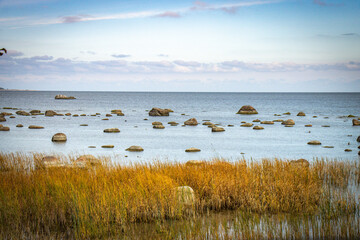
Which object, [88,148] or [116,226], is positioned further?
[88,148]

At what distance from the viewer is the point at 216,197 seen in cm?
1223

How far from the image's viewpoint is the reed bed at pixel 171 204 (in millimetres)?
9992

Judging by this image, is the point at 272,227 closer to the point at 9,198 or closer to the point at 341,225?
the point at 341,225

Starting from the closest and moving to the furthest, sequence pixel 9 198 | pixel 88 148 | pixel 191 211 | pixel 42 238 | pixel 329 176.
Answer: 1. pixel 42 238
2. pixel 9 198
3. pixel 191 211
4. pixel 329 176
5. pixel 88 148

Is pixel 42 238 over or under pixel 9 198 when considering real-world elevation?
under

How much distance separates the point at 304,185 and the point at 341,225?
286 cm

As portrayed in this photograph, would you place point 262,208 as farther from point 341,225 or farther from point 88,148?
point 88,148

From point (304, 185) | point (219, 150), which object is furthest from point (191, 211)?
point (219, 150)

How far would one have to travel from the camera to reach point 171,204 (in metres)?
11.3

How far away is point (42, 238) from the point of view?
978 centimetres

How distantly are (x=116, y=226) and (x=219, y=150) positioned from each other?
20.1 meters

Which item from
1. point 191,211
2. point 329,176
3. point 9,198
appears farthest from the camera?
point 329,176

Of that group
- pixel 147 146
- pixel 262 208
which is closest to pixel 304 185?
pixel 262 208

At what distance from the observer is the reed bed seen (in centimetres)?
999
